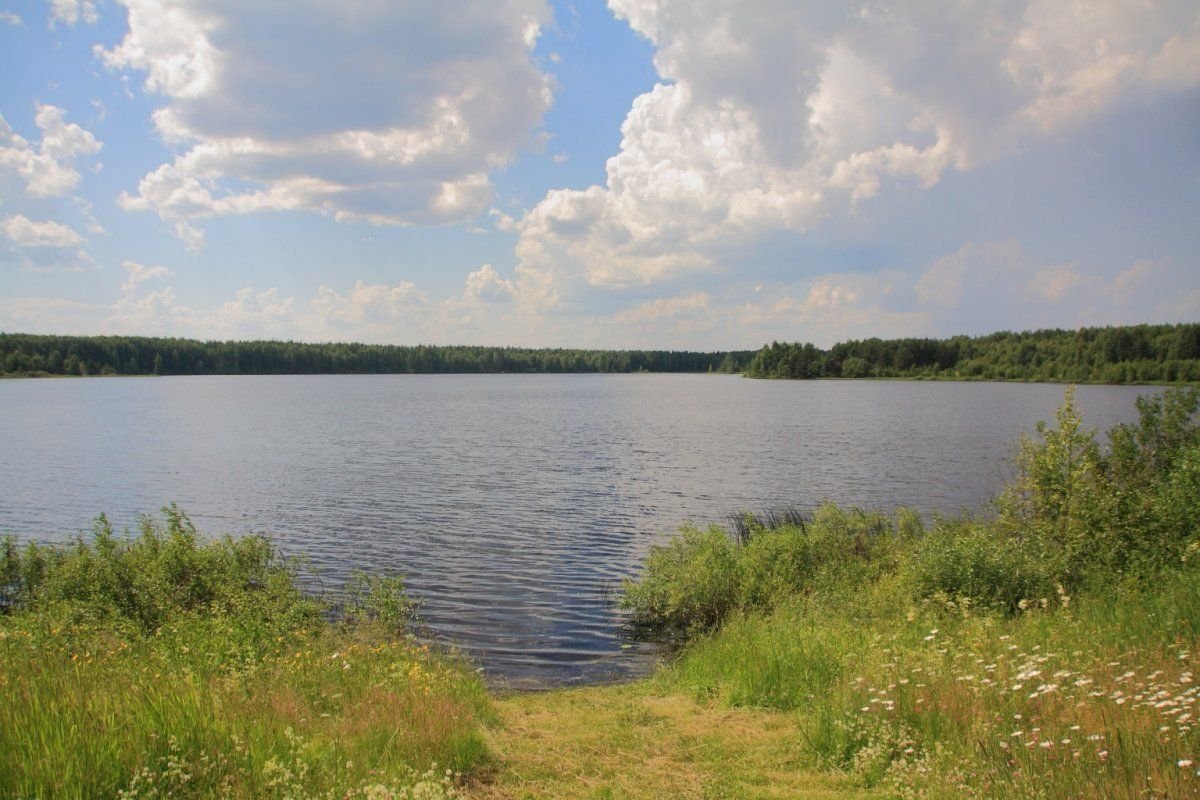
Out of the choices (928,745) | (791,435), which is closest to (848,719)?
(928,745)

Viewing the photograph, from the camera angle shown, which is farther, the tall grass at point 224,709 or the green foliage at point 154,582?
the green foliage at point 154,582

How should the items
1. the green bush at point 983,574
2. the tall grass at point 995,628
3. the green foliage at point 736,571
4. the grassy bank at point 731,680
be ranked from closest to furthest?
the grassy bank at point 731,680 → the tall grass at point 995,628 → the green bush at point 983,574 → the green foliage at point 736,571

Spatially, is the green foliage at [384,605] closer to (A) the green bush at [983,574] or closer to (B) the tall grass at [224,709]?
(B) the tall grass at [224,709]

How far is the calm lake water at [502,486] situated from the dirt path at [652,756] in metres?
5.66

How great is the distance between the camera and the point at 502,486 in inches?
1566

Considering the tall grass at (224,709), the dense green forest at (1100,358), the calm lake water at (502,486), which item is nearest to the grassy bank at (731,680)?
the tall grass at (224,709)

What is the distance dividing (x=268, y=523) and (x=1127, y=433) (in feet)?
94.2

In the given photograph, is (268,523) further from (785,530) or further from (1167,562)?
(1167,562)

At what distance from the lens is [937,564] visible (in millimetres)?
14555

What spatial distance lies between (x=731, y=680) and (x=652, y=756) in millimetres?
3244

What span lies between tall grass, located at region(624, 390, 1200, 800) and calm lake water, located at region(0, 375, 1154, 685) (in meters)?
3.72

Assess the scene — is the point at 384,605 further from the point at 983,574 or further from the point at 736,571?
the point at 983,574

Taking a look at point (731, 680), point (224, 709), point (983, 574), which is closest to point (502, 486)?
point (983, 574)

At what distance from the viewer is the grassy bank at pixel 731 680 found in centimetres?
619
